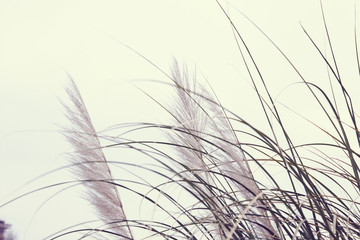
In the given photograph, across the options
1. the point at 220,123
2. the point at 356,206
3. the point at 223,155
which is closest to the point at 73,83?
the point at 220,123

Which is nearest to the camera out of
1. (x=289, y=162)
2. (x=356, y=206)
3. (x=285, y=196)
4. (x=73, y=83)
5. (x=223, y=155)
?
(x=289, y=162)

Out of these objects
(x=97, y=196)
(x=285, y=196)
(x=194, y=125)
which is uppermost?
(x=194, y=125)

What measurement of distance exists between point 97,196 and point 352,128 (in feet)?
4.15

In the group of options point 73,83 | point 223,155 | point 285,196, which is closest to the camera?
point 285,196

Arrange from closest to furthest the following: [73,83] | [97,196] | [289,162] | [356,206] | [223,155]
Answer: [289,162] < [356,206] < [223,155] < [97,196] < [73,83]

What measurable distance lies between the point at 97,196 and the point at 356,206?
119 centimetres

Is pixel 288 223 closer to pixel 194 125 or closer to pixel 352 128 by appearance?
pixel 352 128

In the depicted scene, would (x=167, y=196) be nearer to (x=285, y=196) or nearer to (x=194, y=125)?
(x=285, y=196)

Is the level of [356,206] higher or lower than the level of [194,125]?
lower

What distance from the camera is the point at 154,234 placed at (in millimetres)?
1446

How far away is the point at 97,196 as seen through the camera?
2.56m

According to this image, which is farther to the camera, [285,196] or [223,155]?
[223,155]

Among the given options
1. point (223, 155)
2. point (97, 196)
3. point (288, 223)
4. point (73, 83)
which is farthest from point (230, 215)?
point (73, 83)

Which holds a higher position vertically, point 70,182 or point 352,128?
point 352,128
